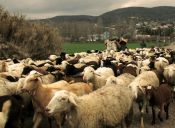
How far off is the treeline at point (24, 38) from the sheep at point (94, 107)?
1742 cm

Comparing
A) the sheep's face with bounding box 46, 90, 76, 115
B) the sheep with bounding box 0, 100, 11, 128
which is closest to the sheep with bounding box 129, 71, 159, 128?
the sheep's face with bounding box 46, 90, 76, 115

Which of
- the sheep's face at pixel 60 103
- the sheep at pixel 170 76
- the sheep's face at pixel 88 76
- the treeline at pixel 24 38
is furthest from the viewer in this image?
the treeline at pixel 24 38

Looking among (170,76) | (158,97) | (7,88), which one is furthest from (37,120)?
(170,76)

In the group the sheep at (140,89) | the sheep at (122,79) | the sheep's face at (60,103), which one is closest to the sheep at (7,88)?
the sheep at (122,79)

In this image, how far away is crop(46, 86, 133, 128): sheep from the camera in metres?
7.36

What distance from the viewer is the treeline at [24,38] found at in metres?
26.1

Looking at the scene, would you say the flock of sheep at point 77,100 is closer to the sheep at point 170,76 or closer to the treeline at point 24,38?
the sheep at point 170,76

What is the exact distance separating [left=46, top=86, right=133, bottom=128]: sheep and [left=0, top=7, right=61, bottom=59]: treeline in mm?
17419

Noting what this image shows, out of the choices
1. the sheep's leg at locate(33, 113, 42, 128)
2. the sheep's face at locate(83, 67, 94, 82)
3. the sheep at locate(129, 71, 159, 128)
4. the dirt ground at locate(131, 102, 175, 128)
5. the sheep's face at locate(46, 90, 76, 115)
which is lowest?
the dirt ground at locate(131, 102, 175, 128)

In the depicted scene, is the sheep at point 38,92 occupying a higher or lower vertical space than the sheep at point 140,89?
higher

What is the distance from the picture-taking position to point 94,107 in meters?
7.86

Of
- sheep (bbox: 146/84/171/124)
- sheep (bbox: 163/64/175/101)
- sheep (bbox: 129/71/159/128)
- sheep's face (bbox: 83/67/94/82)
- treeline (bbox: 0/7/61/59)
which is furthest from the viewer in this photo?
treeline (bbox: 0/7/61/59)

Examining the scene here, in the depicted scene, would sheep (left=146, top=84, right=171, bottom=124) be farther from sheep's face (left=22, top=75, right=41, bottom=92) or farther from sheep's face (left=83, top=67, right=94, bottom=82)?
sheep's face (left=22, top=75, right=41, bottom=92)

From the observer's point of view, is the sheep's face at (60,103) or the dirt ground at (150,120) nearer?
the sheep's face at (60,103)
